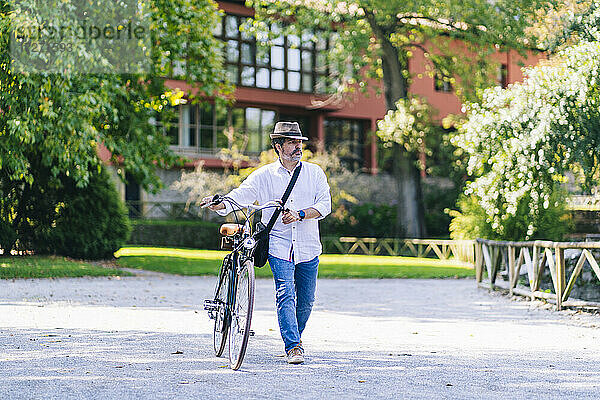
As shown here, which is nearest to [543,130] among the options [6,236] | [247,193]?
[247,193]

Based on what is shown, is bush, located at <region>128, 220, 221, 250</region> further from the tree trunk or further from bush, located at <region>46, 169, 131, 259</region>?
bush, located at <region>46, 169, 131, 259</region>

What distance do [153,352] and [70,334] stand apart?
1.68 metres

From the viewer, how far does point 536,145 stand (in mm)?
14320

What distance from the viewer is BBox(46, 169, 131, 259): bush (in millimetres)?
21672

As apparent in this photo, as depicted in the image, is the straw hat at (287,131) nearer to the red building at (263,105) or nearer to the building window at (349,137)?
the red building at (263,105)

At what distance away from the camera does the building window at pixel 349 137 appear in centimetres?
4438

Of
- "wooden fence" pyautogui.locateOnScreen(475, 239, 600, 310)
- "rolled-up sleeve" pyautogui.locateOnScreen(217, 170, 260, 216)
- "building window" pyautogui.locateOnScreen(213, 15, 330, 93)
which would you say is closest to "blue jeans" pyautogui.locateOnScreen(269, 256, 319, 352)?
"rolled-up sleeve" pyautogui.locateOnScreen(217, 170, 260, 216)

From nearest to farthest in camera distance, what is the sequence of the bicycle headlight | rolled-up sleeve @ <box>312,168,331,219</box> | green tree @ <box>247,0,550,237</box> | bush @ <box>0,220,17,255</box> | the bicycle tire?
1. the bicycle headlight
2. rolled-up sleeve @ <box>312,168,331,219</box>
3. the bicycle tire
4. bush @ <box>0,220,17,255</box>
5. green tree @ <box>247,0,550,237</box>

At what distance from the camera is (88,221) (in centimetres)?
2175

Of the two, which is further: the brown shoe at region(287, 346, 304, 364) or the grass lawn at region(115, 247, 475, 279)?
the grass lawn at region(115, 247, 475, 279)

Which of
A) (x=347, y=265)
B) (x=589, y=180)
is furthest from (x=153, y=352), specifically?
(x=347, y=265)

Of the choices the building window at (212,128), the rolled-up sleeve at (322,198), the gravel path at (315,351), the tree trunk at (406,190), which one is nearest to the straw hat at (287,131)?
the rolled-up sleeve at (322,198)

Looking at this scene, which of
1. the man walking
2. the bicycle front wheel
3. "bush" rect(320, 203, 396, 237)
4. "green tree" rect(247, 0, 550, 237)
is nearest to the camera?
the bicycle front wheel

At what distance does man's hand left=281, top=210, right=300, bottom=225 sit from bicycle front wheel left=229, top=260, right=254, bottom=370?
44cm
